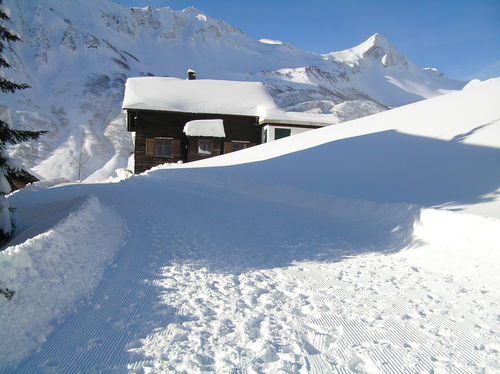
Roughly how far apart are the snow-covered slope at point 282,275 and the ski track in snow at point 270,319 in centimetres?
2

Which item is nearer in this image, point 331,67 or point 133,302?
point 133,302

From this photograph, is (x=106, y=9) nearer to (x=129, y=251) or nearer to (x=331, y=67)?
(x=331, y=67)

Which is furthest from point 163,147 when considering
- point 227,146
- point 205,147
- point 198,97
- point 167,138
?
Answer: point 198,97

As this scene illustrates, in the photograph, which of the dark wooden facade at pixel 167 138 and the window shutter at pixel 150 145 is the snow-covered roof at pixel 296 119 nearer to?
the dark wooden facade at pixel 167 138

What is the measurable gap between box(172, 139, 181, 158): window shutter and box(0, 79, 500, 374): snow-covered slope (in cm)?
1367

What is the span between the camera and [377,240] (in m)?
6.79

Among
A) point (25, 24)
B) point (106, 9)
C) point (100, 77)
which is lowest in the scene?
point (100, 77)

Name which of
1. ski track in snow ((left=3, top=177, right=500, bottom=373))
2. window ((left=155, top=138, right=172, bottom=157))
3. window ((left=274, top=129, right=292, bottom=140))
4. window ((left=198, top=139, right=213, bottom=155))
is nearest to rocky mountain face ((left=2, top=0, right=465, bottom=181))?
ski track in snow ((left=3, top=177, right=500, bottom=373))

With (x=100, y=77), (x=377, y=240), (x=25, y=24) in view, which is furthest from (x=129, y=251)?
(x=25, y=24)

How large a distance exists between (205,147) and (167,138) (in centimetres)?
290

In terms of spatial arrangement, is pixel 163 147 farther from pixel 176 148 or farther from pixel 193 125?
pixel 193 125

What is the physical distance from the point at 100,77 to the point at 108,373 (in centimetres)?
10134

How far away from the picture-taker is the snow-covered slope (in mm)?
2969

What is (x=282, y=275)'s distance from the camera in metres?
4.90
